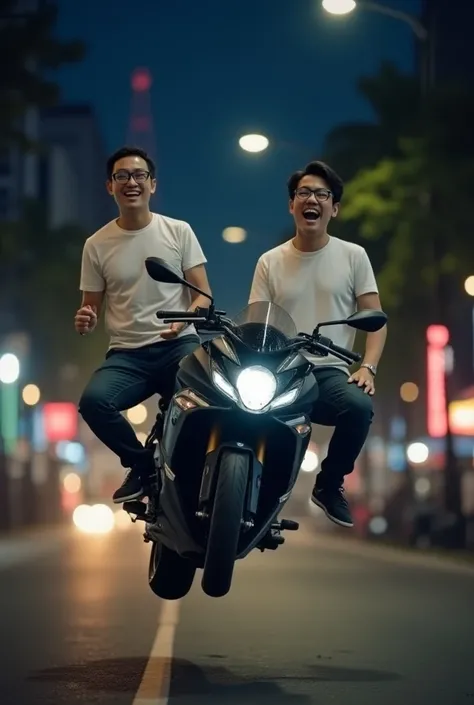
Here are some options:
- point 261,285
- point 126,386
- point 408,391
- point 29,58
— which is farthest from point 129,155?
point 408,391

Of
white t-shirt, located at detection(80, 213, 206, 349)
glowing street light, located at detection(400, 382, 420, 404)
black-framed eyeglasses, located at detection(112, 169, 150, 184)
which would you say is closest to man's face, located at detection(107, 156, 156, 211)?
black-framed eyeglasses, located at detection(112, 169, 150, 184)

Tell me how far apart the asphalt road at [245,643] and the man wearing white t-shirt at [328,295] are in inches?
42.9

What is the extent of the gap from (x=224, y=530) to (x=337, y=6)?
1554 cm

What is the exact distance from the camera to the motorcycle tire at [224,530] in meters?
8.67

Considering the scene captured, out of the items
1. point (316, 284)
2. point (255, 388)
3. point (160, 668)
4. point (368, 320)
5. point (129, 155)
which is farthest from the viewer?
point (160, 668)

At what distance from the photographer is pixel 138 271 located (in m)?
9.98

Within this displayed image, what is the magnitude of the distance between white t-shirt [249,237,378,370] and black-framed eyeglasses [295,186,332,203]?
1.13ft

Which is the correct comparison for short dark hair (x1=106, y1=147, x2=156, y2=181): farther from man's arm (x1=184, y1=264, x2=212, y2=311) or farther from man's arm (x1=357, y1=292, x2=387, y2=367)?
man's arm (x1=357, y1=292, x2=387, y2=367)

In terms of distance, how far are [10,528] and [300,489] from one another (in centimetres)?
6107

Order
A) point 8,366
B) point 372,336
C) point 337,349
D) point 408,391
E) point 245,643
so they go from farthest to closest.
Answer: point 8,366
point 408,391
point 245,643
point 372,336
point 337,349

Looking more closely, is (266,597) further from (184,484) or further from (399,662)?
(184,484)

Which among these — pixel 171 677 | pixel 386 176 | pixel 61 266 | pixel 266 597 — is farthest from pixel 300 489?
pixel 171 677

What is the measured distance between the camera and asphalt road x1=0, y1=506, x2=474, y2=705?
9.52m

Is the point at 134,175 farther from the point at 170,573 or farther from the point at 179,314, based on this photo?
the point at 170,573
